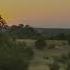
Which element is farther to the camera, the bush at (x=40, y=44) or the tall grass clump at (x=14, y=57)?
the bush at (x=40, y=44)

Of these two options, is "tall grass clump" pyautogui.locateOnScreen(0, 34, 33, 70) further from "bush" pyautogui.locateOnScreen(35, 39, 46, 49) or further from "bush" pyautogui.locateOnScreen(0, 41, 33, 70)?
"bush" pyautogui.locateOnScreen(35, 39, 46, 49)

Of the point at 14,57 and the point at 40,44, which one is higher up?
the point at 14,57

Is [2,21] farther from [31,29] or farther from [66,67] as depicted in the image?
[66,67]

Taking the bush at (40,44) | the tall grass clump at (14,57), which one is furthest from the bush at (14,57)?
the bush at (40,44)

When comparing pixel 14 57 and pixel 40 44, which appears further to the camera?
pixel 40 44

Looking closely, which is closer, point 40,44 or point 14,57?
point 14,57

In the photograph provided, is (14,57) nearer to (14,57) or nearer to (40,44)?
(14,57)

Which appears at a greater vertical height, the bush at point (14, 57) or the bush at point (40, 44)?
the bush at point (14, 57)

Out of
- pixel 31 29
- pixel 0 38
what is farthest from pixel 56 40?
pixel 31 29

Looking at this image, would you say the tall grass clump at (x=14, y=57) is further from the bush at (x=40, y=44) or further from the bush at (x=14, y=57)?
the bush at (x=40, y=44)

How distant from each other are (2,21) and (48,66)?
22.0m

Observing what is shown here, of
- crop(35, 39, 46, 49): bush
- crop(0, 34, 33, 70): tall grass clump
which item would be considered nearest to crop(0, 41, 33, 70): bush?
crop(0, 34, 33, 70): tall grass clump

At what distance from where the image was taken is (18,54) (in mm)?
15594

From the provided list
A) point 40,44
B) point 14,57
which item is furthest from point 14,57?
point 40,44
